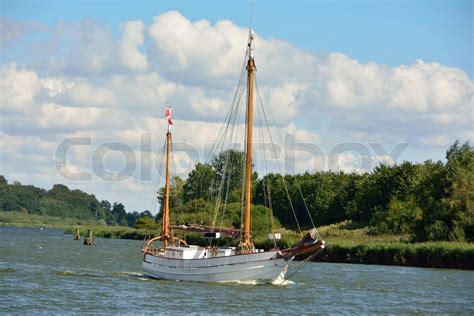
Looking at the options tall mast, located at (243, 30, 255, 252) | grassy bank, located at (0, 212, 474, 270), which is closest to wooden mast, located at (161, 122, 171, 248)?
grassy bank, located at (0, 212, 474, 270)

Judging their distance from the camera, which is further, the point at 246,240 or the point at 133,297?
the point at 246,240

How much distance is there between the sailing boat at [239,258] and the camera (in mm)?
57281

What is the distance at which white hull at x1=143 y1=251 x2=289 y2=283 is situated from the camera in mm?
57219

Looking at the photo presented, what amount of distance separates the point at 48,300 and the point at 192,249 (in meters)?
15.2

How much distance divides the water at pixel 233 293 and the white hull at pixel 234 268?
2.62ft

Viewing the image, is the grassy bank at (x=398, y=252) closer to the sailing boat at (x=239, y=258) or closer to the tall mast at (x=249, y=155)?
the sailing boat at (x=239, y=258)

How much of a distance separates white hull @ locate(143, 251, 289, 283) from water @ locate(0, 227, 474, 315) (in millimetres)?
797

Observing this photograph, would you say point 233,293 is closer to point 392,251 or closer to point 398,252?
point 398,252

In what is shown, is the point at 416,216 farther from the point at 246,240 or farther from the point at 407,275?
the point at 246,240

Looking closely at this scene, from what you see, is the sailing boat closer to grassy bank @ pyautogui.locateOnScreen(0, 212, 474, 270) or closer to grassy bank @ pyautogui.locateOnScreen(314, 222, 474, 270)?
grassy bank @ pyautogui.locateOnScreen(0, 212, 474, 270)

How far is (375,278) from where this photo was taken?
67688 mm

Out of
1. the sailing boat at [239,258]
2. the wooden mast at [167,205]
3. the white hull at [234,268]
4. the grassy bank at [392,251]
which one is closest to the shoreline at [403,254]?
the grassy bank at [392,251]

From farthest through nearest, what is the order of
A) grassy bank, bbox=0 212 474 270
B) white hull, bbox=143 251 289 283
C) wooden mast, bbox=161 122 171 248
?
grassy bank, bbox=0 212 474 270 < wooden mast, bbox=161 122 171 248 < white hull, bbox=143 251 289 283

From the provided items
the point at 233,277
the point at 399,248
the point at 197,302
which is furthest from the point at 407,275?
the point at 197,302
